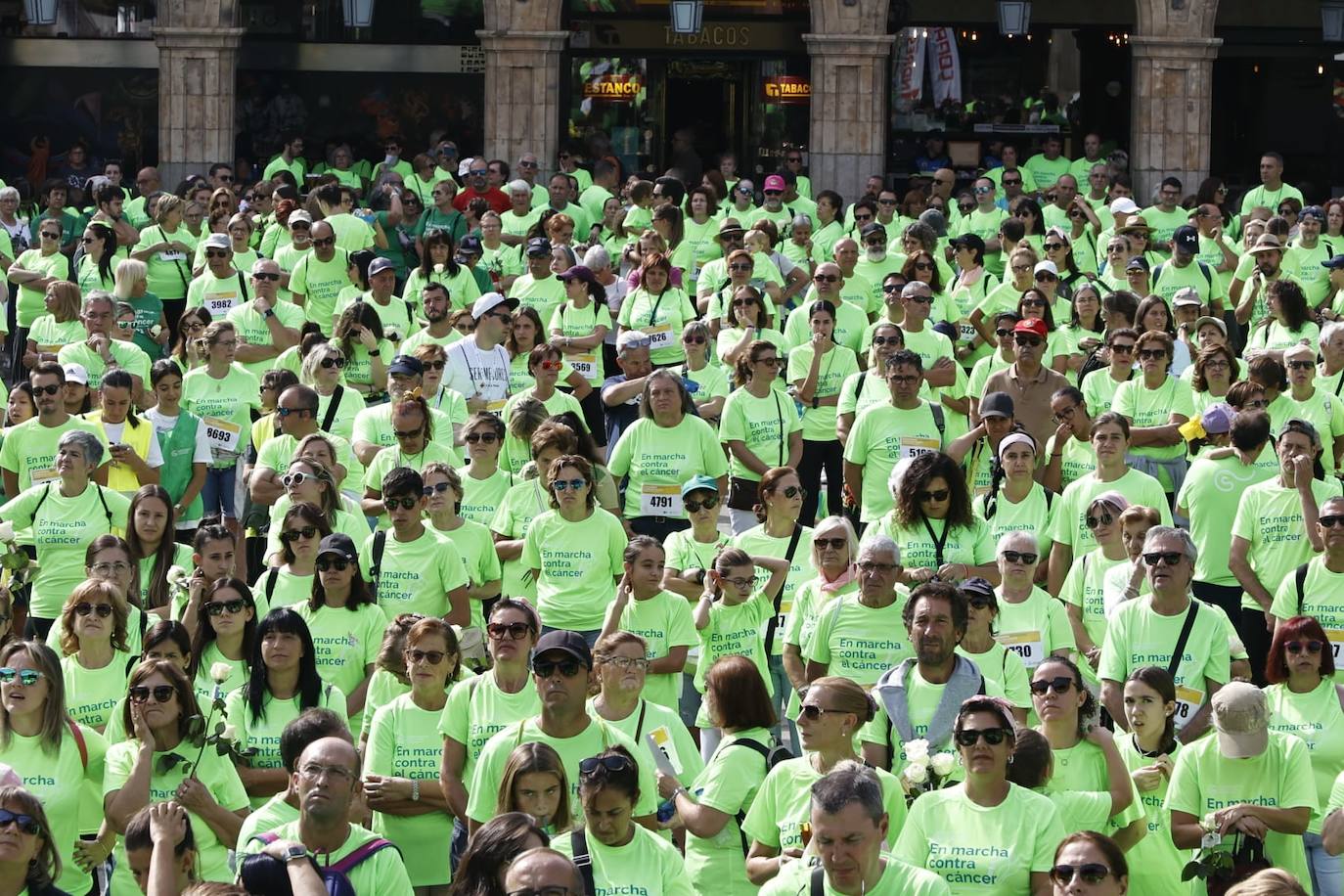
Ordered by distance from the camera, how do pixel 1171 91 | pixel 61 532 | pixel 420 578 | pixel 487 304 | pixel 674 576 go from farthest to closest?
pixel 1171 91, pixel 487 304, pixel 61 532, pixel 674 576, pixel 420 578

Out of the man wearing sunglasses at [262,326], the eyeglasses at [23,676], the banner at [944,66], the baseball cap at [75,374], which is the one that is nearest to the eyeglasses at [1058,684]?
the eyeglasses at [23,676]

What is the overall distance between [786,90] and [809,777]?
20880 mm

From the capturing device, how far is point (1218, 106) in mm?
28094

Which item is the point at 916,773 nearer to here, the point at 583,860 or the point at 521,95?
the point at 583,860

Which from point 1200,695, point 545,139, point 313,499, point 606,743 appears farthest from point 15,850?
point 545,139

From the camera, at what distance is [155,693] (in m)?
7.58

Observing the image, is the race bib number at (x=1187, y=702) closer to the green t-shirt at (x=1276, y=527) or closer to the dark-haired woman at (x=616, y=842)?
the green t-shirt at (x=1276, y=527)

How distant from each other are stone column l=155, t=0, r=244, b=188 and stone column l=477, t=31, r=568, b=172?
2595mm

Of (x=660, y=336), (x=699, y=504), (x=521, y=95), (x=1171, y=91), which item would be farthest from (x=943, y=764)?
(x=1171, y=91)

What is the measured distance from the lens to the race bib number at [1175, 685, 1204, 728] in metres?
8.83

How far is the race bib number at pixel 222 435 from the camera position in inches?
491

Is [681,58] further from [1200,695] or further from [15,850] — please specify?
[15,850]

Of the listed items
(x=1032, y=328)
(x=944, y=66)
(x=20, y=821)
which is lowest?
(x=20, y=821)

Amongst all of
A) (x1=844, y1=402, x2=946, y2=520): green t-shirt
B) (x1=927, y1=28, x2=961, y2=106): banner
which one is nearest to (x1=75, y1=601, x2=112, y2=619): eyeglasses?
(x1=844, y1=402, x2=946, y2=520): green t-shirt
